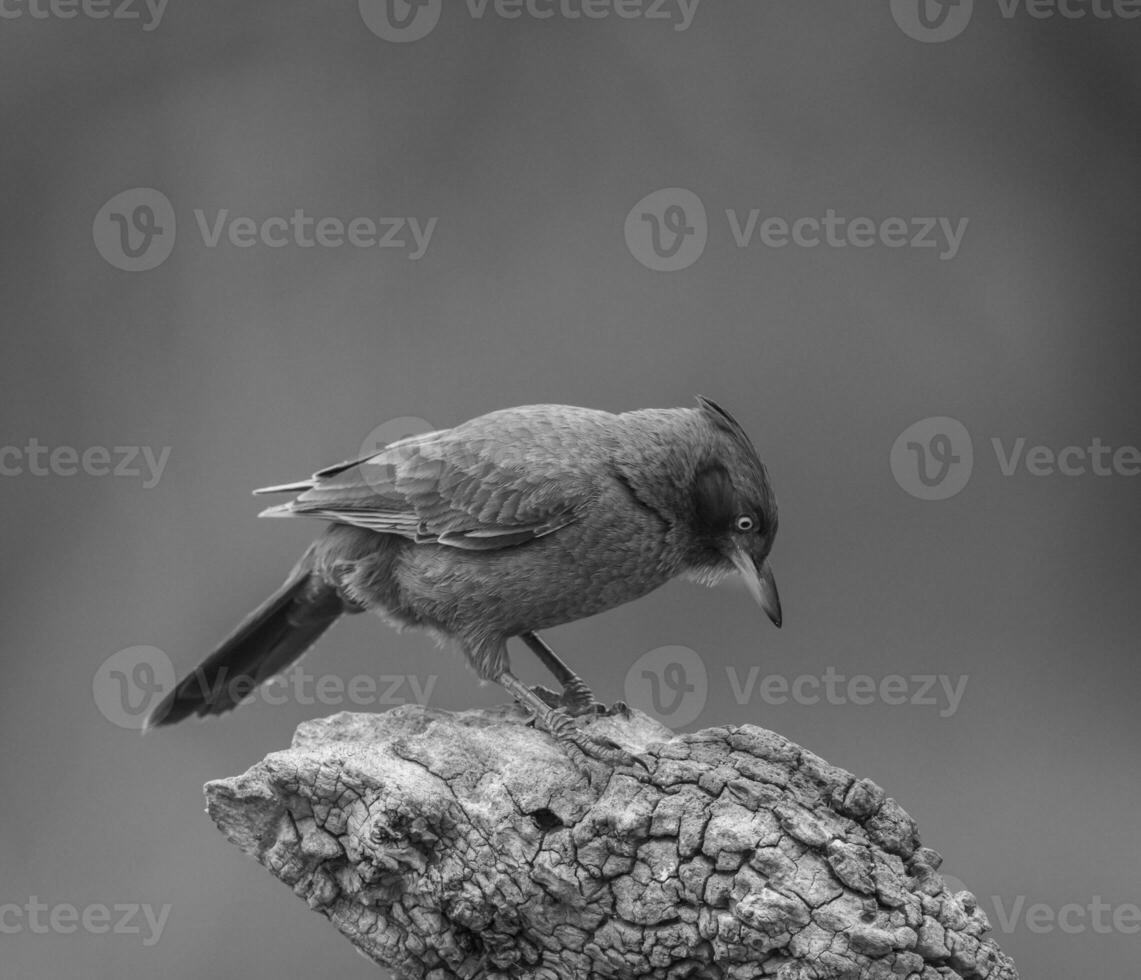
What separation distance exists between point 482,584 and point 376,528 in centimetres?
50

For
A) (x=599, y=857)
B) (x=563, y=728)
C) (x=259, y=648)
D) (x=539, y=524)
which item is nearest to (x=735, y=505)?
(x=539, y=524)

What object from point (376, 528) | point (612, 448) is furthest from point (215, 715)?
point (612, 448)

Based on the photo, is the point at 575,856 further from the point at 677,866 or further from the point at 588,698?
the point at 588,698

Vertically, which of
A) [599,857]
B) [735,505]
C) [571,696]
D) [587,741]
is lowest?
[599,857]

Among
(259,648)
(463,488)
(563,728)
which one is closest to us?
(563,728)

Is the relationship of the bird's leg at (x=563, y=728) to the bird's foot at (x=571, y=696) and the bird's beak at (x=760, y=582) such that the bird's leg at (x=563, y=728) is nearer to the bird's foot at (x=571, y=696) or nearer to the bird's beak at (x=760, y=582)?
the bird's foot at (x=571, y=696)

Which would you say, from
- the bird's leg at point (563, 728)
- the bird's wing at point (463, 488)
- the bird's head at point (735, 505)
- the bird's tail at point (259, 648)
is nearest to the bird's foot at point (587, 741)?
the bird's leg at point (563, 728)

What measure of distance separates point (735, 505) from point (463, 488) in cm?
100

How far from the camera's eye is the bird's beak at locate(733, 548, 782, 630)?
16.5ft

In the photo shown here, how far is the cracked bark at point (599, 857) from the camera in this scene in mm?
4102

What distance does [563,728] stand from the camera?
475 centimetres

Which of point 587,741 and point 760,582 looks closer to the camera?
point 587,741

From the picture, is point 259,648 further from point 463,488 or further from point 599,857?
point 599,857

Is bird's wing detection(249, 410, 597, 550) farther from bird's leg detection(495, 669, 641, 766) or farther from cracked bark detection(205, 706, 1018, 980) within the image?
cracked bark detection(205, 706, 1018, 980)
